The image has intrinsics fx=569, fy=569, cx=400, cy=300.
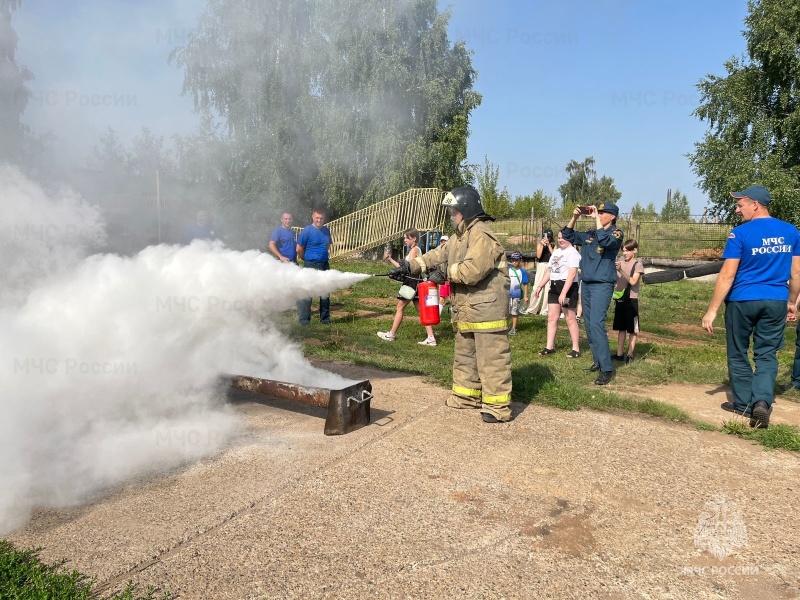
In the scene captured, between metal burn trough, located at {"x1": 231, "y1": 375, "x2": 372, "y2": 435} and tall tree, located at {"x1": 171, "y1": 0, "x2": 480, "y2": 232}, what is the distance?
1338cm

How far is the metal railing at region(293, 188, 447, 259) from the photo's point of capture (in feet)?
68.2

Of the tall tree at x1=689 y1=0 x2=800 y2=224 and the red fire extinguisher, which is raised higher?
the tall tree at x1=689 y1=0 x2=800 y2=224

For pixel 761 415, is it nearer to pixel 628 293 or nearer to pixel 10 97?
pixel 628 293

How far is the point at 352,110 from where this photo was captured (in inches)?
882

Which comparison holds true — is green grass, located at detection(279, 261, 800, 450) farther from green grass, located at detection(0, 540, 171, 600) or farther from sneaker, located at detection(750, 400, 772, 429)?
green grass, located at detection(0, 540, 171, 600)

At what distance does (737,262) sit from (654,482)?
88.5 inches

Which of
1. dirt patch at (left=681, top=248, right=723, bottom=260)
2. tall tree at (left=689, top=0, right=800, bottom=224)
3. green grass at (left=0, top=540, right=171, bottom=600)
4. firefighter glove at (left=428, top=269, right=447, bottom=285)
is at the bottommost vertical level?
green grass at (left=0, top=540, right=171, bottom=600)

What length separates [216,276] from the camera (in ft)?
13.6

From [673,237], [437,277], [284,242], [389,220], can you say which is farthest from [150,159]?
[673,237]

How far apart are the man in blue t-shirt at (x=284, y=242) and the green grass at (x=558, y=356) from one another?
1.09 meters

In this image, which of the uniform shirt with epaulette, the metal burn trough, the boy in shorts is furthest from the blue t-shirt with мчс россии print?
the metal burn trough

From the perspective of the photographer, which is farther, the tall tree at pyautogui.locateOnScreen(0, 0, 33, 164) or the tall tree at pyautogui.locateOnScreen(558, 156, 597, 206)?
the tall tree at pyautogui.locateOnScreen(558, 156, 597, 206)

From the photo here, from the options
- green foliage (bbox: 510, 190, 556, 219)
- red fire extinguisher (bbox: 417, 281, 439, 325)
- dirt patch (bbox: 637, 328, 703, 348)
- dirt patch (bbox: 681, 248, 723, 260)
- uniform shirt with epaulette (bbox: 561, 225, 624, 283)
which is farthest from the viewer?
green foliage (bbox: 510, 190, 556, 219)

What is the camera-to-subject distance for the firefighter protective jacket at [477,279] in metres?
4.51
